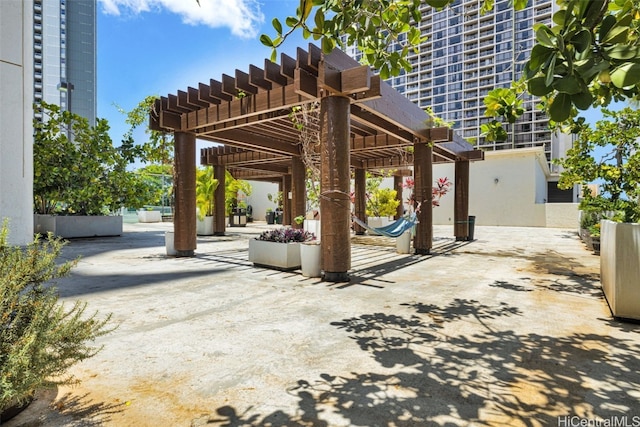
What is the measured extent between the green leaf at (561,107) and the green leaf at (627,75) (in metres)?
0.14

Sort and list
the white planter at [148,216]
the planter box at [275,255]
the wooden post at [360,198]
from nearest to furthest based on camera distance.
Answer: the planter box at [275,255] < the wooden post at [360,198] < the white planter at [148,216]

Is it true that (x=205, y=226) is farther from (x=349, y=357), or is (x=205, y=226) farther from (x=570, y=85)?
(x=570, y=85)

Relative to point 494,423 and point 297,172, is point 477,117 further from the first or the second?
point 494,423

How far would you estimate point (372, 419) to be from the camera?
1.60 metres

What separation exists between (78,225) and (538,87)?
1347 cm

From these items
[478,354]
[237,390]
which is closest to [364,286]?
[478,354]

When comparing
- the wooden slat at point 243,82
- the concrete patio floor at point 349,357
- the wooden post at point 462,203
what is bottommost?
the concrete patio floor at point 349,357

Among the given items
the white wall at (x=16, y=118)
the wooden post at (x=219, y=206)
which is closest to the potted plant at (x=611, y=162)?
the wooden post at (x=219, y=206)

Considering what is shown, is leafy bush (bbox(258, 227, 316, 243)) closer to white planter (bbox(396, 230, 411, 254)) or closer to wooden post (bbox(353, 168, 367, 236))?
white planter (bbox(396, 230, 411, 254))

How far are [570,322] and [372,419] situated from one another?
2507mm

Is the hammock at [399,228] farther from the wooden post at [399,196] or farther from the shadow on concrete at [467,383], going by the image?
the wooden post at [399,196]

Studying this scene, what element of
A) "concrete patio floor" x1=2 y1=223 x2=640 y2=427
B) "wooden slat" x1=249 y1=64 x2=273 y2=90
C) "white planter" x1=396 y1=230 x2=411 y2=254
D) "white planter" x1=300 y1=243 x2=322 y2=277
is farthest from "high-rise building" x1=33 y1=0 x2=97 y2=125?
"concrete patio floor" x1=2 y1=223 x2=640 y2=427

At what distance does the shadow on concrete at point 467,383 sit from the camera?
63.8 inches

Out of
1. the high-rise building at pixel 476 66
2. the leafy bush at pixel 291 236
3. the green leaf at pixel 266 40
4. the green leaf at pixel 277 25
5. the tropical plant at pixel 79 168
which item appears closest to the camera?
the green leaf at pixel 277 25
